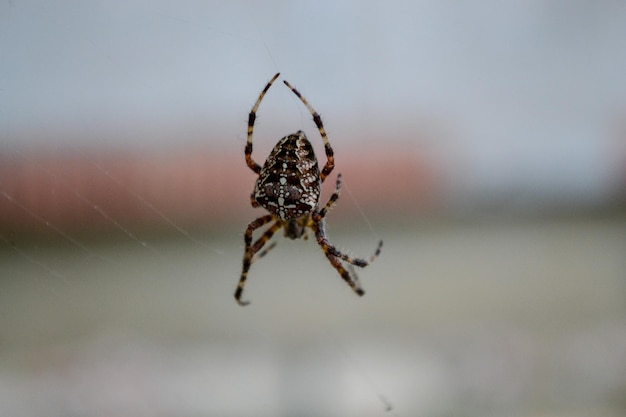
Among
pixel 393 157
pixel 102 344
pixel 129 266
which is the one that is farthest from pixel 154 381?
pixel 393 157

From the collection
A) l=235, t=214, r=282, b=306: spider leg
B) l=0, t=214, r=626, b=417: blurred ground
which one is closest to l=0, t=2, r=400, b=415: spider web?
l=0, t=214, r=626, b=417: blurred ground

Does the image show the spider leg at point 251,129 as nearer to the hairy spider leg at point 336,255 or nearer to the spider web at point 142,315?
the hairy spider leg at point 336,255

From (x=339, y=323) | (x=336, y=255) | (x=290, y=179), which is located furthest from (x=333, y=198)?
(x=339, y=323)

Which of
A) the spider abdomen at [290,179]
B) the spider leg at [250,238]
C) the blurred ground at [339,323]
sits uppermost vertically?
the blurred ground at [339,323]

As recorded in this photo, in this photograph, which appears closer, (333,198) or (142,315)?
(333,198)

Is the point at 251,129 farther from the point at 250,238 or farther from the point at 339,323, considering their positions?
the point at 339,323

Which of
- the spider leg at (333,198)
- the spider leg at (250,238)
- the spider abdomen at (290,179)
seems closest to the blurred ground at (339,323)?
the spider leg at (250,238)

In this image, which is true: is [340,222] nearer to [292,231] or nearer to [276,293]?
[276,293]
